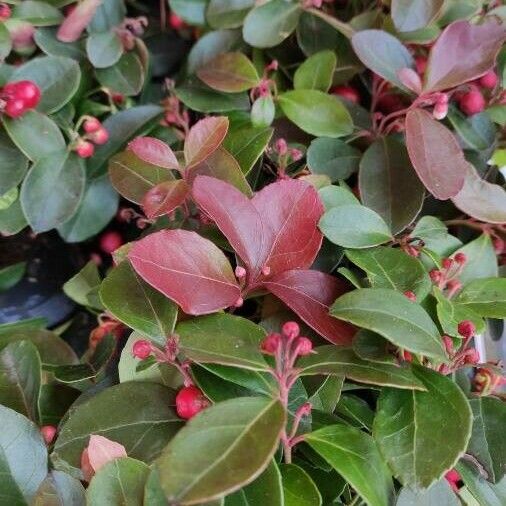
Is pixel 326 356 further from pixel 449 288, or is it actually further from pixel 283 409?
pixel 449 288

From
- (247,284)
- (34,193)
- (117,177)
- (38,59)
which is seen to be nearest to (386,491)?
(247,284)

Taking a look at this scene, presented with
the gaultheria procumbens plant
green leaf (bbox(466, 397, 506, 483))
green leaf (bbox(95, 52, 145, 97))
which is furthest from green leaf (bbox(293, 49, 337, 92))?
green leaf (bbox(466, 397, 506, 483))

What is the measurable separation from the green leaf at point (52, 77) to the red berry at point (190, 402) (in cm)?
43

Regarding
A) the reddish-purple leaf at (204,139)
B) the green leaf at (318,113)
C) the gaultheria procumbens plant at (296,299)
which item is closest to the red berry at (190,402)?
the gaultheria procumbens plant at (296,299)

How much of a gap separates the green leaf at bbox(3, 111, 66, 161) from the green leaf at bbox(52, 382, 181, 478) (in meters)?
0.34

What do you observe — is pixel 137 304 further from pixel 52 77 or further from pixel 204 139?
pixel 52 77

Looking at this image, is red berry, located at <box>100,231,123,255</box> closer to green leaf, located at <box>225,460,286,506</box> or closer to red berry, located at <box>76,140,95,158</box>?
red berry, located at <box>76,140,95,158</box>

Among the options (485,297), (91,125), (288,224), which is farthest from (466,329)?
(91,125)

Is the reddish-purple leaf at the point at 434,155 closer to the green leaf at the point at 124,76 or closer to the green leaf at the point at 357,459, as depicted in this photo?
the green leaf at the point at 357,459

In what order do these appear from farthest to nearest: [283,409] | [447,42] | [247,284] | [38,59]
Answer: [38,59], [447,42], [247,284], [283,409]

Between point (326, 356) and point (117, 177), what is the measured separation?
0.32 m

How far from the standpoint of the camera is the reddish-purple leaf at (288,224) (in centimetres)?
61

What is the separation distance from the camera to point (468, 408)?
0.52 m

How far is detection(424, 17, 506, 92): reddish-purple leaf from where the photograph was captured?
0.72 meters
